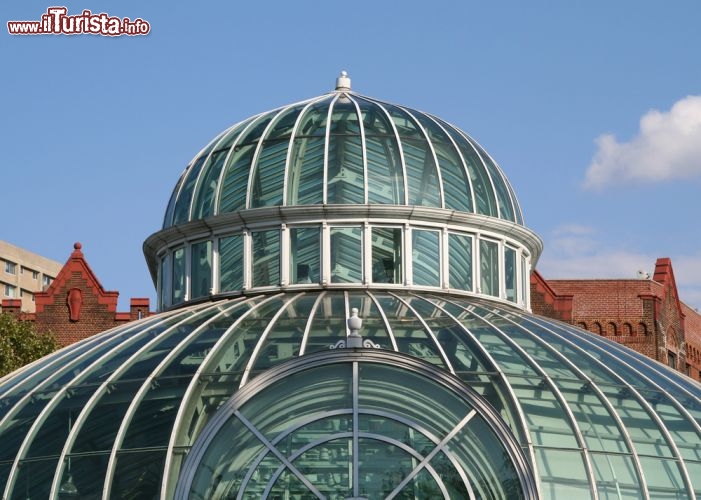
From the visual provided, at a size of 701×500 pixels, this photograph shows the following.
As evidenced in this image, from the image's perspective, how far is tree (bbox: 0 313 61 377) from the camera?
56750 millimetres

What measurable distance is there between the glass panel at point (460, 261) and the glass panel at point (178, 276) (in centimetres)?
558

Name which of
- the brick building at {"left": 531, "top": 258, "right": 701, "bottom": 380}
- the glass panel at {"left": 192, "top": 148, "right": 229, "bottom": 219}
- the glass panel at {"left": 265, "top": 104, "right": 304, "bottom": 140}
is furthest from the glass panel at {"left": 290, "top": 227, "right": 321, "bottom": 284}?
the brick building at {"left": 531, "top": 258, "right": 701, "bottom": 380}

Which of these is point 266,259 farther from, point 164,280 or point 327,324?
point 327,324

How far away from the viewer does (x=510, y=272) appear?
3522 centimetres

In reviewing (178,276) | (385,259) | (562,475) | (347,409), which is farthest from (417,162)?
(347,409)

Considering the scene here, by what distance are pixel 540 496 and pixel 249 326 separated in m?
6.41

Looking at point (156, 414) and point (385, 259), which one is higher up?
point (385, 259)

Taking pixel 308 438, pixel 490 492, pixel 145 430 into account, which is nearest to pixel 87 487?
pixel 145 430

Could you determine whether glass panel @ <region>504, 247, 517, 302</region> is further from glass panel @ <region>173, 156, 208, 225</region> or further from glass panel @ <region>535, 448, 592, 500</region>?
glass panel @ <region>535, 448, 592, 500</region>

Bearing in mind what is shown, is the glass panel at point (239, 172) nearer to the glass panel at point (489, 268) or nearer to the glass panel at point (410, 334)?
the glass panel at point (410, 334)

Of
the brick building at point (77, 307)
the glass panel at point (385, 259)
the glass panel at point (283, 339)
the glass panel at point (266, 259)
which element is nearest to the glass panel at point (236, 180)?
the glass panel at point (266, 259)

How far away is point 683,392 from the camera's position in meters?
30.7

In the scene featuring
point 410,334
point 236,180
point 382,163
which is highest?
point 382,163

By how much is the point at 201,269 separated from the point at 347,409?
10.1 metres
